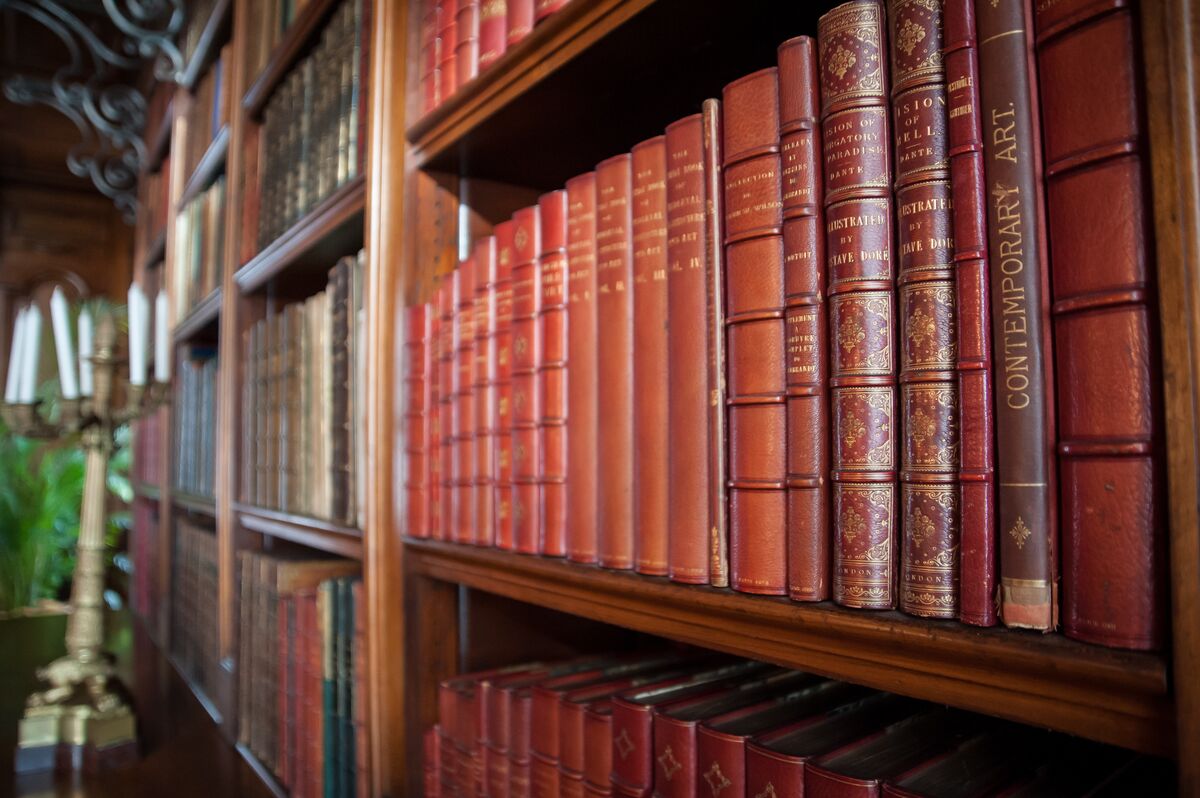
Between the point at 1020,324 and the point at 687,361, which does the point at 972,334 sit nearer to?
the point at 1020,324

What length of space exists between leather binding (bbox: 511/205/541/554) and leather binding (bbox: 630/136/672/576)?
0.13 meters

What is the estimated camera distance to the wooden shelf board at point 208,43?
5.34 feet

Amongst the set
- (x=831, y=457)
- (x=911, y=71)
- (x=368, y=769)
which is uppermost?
(x=911, y=71)

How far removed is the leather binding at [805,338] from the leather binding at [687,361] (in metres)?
0.07

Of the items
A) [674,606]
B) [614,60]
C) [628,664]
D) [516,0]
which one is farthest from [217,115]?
[674,606]

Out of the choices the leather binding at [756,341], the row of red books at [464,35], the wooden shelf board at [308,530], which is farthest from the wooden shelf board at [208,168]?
the leather binding at [756,341]

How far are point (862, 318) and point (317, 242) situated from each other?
2.86ft

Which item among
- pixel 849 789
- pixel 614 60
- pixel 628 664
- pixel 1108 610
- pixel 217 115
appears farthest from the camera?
pixel 217 115

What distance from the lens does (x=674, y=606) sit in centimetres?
52

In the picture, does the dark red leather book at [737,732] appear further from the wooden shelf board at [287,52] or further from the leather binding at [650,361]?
the wooden shelf board at [287,52]

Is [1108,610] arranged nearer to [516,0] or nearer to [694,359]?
[694,359]

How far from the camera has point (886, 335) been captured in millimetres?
410


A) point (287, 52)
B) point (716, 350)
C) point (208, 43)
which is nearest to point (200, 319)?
point (208, 43)

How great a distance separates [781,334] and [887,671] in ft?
0.64
